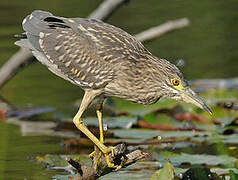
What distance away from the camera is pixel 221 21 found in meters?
12.9

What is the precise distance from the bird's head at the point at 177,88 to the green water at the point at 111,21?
1.37 meters

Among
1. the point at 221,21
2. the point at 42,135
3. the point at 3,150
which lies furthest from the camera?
the point at 221,21

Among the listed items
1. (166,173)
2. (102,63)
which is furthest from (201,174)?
(102,63)

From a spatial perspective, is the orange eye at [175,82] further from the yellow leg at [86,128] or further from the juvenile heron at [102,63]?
the yellow leg at [86,128]

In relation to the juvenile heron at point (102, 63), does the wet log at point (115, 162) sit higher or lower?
lower

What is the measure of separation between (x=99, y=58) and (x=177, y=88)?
693 millimetres

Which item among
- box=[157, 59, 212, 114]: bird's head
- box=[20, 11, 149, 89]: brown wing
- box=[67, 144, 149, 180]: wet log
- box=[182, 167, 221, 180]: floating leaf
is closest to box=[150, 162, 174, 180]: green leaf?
box=[67, 144, 149, 180]: wet log

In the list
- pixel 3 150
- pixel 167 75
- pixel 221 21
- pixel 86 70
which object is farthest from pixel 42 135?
pixel 221 21

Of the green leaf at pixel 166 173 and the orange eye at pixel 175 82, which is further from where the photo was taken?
the orange eye at pixel 175 82

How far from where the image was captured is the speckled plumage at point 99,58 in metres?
5.80

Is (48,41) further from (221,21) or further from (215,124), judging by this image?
(221,21)

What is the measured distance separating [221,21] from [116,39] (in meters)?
7.21

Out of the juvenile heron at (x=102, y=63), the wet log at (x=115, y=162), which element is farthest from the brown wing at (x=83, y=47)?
the wet log at (x=115, y=162)

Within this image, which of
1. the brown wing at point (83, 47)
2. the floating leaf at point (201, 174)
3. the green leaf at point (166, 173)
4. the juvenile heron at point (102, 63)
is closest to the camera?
the green leaf at point (166, 173)
